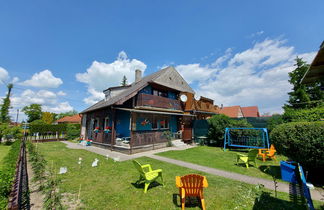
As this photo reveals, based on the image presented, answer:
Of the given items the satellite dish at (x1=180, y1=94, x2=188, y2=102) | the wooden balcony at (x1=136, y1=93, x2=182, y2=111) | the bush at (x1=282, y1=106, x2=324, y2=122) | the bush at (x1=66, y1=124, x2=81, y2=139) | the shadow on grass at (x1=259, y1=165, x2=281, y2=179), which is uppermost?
the satellite dish at (x1=180, y1=94, x2=188, y2=102)

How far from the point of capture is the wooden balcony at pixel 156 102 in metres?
12.4

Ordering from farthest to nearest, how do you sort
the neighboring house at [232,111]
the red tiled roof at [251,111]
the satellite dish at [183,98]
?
1. the red tiled roof at [251,111]
2. the neighboring house at [232,111]
3. the satellite dish at [183,98]

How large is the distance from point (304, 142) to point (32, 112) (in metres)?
62.4

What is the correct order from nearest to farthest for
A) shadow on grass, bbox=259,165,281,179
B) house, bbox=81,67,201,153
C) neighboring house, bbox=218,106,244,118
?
shadow on grass, bbox=259,165,281,179, house, bbox=81,67,201,153, neighboring house, bbox=218,106,244,118

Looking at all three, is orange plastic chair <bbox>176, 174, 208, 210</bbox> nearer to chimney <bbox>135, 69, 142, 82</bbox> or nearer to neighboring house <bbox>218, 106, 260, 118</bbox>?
chimney <bbox>135, 69, 142, 82</bbox>

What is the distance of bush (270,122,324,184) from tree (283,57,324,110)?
19.8 metres

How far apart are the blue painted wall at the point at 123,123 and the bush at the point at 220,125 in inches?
332

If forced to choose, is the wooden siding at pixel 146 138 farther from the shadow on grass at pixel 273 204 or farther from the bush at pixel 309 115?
the bush at pixel 309 115

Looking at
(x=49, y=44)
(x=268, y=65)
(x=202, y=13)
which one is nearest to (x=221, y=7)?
(x=202, y=13)

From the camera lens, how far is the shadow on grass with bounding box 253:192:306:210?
11.2 ft

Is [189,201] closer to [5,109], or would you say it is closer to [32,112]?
[5,109]

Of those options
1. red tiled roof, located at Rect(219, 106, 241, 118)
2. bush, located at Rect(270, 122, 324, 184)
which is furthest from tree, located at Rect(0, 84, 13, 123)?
red tiled roof, located at Rect(219, 106, 241, 118)

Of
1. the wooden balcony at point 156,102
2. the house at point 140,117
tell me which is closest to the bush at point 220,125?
the house at point 140,117

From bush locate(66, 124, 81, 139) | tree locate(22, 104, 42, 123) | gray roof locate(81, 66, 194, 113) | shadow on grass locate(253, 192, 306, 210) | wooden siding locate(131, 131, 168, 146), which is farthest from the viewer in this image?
tree locate(22, 104, 42, 123)
